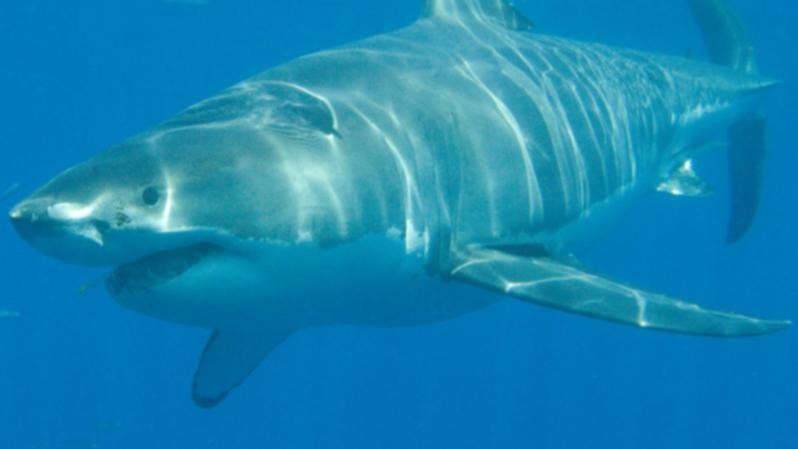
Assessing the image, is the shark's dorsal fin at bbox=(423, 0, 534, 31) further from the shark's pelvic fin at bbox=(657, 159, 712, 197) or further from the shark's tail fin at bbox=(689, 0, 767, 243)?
the shark's tail fin at bbox=(689, 0, 767, 243)

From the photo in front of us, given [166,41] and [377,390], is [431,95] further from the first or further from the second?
[166,41]

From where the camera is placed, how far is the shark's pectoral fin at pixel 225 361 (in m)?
5.94

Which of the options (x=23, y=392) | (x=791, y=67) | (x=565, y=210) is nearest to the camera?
(x=565, y=210)

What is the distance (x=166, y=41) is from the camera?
4459 cm

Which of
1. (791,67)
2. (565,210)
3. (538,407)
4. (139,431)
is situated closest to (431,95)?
(565,210)

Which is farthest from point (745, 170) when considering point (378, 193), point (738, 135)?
point (378, 193)

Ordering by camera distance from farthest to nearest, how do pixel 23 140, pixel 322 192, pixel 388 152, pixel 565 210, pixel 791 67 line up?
pixel 23 140
pixel 791 67
pixel 565 210
pixel 388 152
pixel 322 192

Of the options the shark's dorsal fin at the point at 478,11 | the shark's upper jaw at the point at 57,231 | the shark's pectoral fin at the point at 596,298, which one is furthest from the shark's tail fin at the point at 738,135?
the shark's upper jaw at the point at 57,231

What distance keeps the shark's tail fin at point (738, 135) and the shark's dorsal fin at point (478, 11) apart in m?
4.72

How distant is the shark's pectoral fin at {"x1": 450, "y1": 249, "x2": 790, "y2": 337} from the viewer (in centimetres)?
413

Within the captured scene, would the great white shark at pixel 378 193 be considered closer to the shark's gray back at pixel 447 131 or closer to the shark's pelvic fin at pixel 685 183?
the shark's gray back at pixel 447 131

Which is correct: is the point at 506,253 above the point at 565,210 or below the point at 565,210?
below

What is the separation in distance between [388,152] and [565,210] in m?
1.99

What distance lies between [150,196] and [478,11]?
4.70 meters
